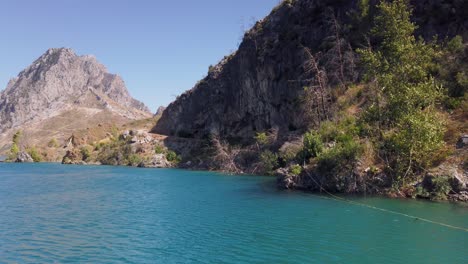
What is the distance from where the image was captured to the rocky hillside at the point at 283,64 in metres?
57.8

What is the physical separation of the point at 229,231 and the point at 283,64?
62574 millimetres

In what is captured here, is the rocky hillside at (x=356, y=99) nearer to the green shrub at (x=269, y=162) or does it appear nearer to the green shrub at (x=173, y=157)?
the green shrub at (x=269, y=162)

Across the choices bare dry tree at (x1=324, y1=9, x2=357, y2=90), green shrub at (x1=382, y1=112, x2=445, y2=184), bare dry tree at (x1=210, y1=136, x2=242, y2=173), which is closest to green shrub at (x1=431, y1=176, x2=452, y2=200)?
green shrub at (x1=382, y1=112, x2=445, y2=184)

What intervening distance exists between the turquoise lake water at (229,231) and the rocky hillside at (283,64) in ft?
93.5

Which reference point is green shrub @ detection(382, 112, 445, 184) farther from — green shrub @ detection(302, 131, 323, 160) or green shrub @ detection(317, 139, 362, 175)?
green shrub @ detection(302, 131, 323, 160)

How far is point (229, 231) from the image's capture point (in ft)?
73.3

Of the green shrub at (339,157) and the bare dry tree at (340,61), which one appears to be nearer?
the green shrub at (339,157)

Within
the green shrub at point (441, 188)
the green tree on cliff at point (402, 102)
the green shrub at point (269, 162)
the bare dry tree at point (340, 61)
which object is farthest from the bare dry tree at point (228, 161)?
the green shrub at point (441, 188)

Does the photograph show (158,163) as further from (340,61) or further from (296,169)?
(296,169)

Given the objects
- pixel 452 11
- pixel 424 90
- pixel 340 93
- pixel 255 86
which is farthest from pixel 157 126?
pixel 424 90

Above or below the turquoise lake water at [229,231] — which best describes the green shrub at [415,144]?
above

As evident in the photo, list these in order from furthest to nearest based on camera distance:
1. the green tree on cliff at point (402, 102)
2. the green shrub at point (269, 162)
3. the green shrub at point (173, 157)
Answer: the green shrub at point (173, 157), the green shrub at point (269, 162), the green tree on cliff at point (402, 102)

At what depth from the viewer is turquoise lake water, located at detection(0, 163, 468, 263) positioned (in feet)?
57.8

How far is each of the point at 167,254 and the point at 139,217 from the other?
992 cm
